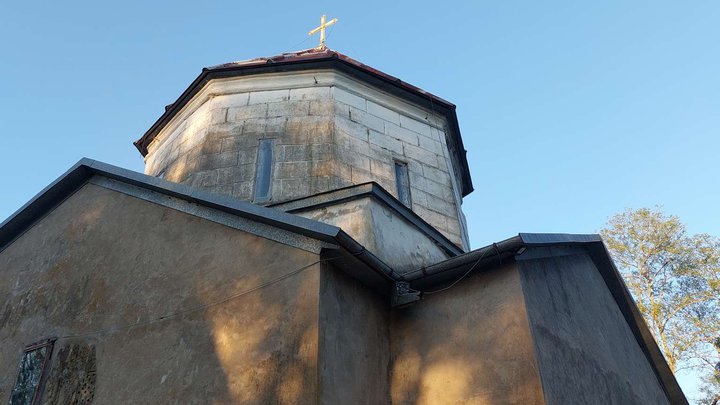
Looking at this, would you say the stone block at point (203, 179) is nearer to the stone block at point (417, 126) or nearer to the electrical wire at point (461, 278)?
the stone block at point (417, 126)

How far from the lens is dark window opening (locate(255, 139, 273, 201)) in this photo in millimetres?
8242

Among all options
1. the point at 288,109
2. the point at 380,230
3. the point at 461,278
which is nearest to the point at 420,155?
the point at 288,109

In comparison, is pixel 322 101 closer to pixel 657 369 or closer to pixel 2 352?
pixel 2 352

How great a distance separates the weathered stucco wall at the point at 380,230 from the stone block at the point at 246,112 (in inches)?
117

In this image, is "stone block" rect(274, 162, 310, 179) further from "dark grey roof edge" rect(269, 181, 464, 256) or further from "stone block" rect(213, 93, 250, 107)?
"stone block" rect(213, 93, 250, 107)

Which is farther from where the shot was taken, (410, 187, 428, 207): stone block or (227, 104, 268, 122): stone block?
(227, 104, 268, 122): stone block

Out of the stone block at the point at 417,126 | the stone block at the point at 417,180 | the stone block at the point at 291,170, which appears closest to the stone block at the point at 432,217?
the stone block at the point at 417,180

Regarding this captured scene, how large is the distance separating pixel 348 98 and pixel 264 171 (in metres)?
2.13

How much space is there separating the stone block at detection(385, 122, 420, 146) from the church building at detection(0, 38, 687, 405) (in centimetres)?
122

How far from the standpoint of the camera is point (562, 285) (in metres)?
6.29

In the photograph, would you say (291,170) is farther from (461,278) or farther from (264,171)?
(461,278)

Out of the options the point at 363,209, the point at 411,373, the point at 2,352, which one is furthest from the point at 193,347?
the point at 2,352

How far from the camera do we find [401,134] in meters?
9.73

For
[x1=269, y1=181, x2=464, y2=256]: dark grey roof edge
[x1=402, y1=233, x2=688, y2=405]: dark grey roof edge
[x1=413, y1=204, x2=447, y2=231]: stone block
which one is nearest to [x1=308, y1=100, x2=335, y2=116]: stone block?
[x1=413, y1=204, x2=447, y2=231]: stone block
